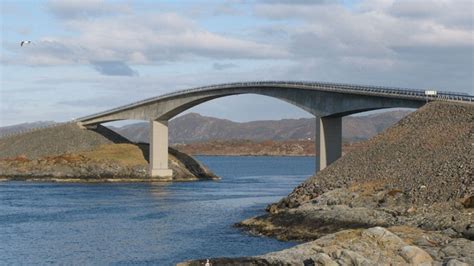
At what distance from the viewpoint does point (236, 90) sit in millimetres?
101188

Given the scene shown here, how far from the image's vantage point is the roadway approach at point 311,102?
75125mm

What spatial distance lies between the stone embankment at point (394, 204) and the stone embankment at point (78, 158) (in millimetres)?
50899

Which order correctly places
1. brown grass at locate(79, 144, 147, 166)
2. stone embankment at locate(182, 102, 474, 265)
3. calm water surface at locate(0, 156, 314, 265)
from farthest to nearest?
brown grass at locate(79, 144, 147, 166) → calm water surface at locate(0, 156, 314, 265) → stone embankment at locate(182, 102, 474, 265)

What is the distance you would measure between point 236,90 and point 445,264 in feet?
233

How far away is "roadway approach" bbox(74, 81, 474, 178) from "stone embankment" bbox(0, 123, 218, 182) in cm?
421

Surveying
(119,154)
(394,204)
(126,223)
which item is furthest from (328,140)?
(119,154)

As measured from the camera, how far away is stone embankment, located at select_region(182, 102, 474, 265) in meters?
33.4

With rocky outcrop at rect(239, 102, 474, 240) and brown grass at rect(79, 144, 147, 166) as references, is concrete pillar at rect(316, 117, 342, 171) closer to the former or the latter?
rocky outcrop at rect(239, 102, 474, 240)

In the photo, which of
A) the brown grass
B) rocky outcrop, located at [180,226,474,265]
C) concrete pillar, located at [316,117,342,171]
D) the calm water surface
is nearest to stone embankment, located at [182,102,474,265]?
rocky outcrop, located at [180,226,474,265]

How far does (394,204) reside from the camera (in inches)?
1956

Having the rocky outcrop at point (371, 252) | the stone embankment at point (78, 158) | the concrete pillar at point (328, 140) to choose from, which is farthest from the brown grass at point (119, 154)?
the rocky outcrop at point (371, 252)

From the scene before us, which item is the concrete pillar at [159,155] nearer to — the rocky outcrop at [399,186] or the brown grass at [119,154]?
the brown grass at [119,154]

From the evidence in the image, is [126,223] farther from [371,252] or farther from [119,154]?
[119,154]

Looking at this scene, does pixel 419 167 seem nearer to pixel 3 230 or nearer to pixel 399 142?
pixel 399 142
